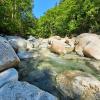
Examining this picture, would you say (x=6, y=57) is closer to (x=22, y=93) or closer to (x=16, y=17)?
(x=22, y=93)

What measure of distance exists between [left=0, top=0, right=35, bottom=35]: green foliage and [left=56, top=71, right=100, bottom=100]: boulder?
1512 cm

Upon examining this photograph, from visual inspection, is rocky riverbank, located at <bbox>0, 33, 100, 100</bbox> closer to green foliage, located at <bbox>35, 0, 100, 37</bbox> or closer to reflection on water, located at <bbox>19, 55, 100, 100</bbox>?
reflection on water, located at <bbox>19, 55, 100, 100</bbox>

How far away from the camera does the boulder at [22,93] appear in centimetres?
612

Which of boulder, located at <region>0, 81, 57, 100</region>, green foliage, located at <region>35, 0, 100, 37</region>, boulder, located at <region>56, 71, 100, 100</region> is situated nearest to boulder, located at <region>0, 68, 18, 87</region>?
boulder, located at <region>0, 81, 57, 100</region>

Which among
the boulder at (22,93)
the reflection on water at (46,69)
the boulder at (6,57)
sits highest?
the boulder at (6,57)

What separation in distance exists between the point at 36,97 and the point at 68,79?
6.27 ft

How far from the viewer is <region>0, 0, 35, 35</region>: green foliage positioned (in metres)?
23.1

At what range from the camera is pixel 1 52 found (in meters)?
8.41

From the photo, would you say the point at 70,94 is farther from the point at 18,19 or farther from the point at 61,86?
the point at 18,19

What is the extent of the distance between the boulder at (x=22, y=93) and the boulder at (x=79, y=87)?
1.05 m

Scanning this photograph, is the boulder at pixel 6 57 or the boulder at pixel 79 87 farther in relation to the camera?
the boulder at pixel 6 57

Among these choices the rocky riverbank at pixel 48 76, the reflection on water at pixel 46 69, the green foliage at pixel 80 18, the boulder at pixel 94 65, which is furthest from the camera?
the green foliage at pixel 80 18

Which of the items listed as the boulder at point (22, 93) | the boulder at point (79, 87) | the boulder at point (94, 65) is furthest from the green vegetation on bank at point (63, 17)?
the boulder at point (22, 93)

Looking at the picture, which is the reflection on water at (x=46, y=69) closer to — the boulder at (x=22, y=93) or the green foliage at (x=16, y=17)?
the boulder at (x=22, y=93)
